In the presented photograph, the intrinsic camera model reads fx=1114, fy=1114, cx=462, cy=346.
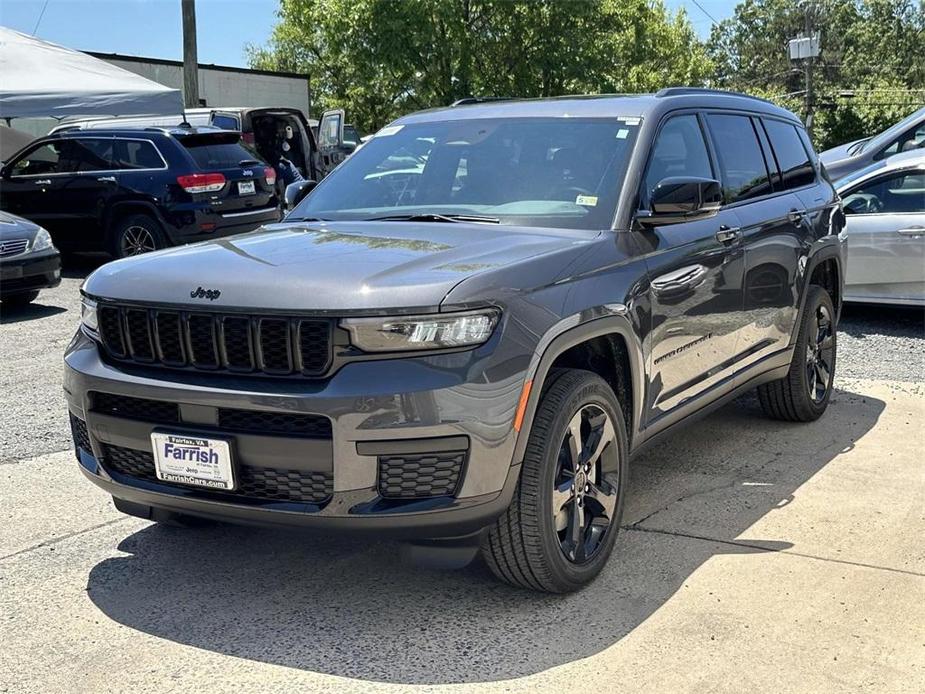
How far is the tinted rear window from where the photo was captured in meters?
13.0

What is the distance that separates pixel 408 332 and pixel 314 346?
0.98ft

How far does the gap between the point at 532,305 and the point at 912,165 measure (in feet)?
23.7

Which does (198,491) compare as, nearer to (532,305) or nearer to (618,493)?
(532,305)

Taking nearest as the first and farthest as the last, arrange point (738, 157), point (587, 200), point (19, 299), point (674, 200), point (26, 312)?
1. point (674, 200)
2. point (587, 200)
3. point (738, 157)
4. point (26, 312)
5. point (19, 299)

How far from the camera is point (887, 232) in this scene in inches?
374

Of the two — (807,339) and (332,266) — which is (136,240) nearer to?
(807,339)

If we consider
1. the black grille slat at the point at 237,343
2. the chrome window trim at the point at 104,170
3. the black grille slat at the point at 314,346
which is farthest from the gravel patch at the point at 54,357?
the black grille slat at the point at 314,346

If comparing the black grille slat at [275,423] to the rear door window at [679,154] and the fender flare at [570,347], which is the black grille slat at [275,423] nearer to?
the fender flare at [570,347]

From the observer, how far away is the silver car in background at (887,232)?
9.38m

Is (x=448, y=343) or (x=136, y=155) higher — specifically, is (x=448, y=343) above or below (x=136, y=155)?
above

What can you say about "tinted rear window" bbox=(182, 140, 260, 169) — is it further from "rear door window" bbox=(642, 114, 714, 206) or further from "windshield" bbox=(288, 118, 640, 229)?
"rear door window" bbox=(642, 114, 714, 206)

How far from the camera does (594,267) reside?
159 inches

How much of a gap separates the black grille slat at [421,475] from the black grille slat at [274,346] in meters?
0.44

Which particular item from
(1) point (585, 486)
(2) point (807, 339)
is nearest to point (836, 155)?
(2) point (807, 339)
